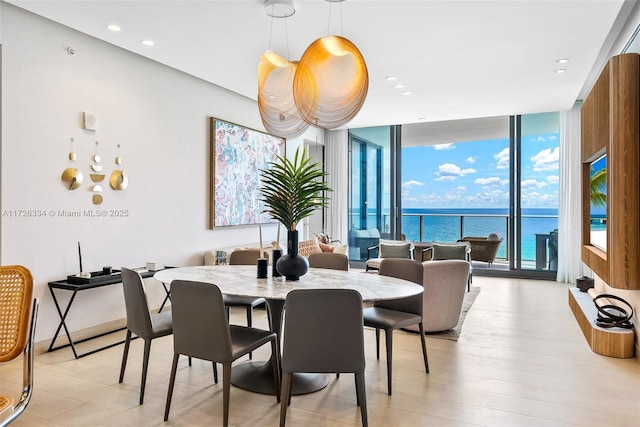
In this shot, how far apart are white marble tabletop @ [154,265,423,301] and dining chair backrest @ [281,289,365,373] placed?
0.58 feet

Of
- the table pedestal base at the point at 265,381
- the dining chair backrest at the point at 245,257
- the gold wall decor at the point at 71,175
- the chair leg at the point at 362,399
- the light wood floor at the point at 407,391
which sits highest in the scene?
the gold wall decor at the point at 71,175

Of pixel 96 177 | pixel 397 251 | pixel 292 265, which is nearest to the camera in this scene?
pixel 292 265

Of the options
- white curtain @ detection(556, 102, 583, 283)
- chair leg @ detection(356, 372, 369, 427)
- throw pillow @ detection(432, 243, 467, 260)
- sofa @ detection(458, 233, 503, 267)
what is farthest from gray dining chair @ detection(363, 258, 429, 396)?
white curtain @ detection(556, 102, 583, 283)

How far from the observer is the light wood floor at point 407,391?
8.07 feet

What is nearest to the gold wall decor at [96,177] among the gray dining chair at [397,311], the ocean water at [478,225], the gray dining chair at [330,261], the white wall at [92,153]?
the white wall at [92,153]

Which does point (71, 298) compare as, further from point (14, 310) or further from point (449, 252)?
point (449, 252)

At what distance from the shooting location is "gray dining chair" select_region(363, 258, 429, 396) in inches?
112

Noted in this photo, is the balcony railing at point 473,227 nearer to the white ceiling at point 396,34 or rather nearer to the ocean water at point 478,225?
the ocean water at point 478,225

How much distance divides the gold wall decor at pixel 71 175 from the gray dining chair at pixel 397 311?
275 centimetres

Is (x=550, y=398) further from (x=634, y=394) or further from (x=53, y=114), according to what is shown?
(x=53, y=114)

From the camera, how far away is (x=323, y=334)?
7.24 feet

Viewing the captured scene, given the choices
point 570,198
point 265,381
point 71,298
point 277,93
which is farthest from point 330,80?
point 570,198

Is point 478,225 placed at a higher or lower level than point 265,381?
higher

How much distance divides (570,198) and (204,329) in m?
6.65
